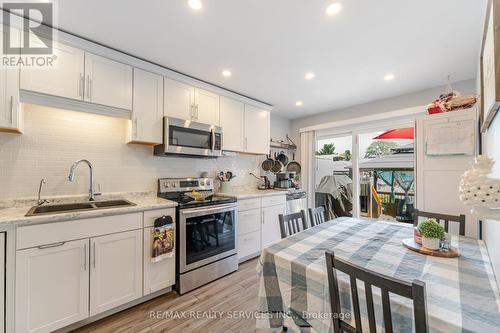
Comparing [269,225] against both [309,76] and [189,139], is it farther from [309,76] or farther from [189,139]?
[309,76]

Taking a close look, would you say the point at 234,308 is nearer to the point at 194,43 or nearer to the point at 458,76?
the point at 194,43

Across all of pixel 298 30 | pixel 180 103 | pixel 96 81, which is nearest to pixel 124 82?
pixel 96 81

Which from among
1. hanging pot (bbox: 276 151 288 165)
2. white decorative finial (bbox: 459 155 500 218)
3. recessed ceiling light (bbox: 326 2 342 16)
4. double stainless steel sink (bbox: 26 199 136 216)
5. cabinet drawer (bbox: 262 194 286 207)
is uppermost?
recessed ceiling light (bbox: 326 2 342 16)

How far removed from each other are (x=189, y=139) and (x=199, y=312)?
1811mm

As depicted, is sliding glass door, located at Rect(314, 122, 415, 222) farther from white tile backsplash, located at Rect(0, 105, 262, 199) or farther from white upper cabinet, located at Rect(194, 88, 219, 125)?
white tile backsplash, located at Rect(0, 105, 262, 199)

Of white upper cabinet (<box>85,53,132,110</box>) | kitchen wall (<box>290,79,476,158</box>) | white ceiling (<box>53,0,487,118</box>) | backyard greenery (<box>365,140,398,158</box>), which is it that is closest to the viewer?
white ceiling (<box>53,0,487,118</box>)

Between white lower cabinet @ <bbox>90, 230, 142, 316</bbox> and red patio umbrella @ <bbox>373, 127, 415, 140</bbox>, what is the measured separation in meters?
3.62

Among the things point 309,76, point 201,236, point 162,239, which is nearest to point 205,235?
point 201,236

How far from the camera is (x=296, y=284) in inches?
43.7

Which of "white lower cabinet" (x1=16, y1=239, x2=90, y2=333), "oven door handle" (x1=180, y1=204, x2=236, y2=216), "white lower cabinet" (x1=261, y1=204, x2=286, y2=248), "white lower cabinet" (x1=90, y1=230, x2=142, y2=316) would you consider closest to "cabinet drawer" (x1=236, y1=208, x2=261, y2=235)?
"white lower cabinet" (x1=261, y1=204, x2=286, y2=248)

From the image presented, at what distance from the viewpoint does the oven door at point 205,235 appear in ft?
6.98

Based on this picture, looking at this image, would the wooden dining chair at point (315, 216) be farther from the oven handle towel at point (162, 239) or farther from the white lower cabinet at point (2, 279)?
the white lower cabinet at point (2, 279)

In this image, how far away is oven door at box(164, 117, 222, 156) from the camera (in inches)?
93.5

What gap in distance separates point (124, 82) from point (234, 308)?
2.46 m
